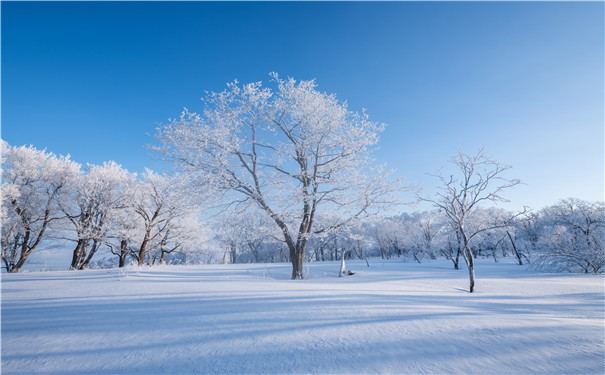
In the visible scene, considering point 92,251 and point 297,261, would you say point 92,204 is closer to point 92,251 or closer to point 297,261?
point 92,251

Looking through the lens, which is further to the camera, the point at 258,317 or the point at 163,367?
the point at 258,317

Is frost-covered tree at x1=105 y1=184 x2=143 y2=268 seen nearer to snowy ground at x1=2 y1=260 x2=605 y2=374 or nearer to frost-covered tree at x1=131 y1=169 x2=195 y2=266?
frost-covered tree at x1=131 y1=169 x2=195 y2=266

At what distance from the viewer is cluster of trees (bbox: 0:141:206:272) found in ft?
52.1

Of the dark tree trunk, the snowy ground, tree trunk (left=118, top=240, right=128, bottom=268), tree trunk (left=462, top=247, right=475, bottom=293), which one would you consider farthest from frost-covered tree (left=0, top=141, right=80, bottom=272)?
tree trunk (left=462, top=247, right=475, bottom=293)

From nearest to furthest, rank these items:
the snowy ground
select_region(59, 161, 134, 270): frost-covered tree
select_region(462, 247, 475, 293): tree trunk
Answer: the snowy ground
select_region(462, 247, 475, 293): tree trunk
select_region(59, 161, 134, 270): frost-covered tree

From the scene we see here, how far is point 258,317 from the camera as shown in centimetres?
346

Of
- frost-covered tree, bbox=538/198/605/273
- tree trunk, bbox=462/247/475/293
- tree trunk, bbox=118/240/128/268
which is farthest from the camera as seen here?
tree trunk, bbox=118/240/128/268

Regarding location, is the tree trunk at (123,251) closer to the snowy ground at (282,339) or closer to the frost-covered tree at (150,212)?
the frost-covered tree at (150,212)

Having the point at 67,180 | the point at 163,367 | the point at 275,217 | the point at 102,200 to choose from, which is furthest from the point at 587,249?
the point at 67,180

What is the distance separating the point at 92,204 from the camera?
18.2 metres

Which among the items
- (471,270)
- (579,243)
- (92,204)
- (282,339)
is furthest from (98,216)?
(579,243)

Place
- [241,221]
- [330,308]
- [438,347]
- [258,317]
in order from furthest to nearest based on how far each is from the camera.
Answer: [241,221], [330,308], [258,317], [438,347]

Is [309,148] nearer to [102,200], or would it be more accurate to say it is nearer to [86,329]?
[86,329]

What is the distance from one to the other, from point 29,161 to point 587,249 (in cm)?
3645
